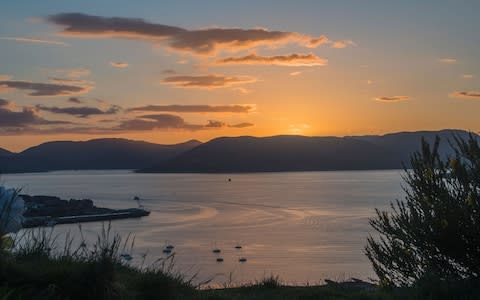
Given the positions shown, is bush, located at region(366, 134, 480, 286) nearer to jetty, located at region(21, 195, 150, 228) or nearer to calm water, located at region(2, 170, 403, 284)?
calm water, located at region(2, 170, 403, 284)

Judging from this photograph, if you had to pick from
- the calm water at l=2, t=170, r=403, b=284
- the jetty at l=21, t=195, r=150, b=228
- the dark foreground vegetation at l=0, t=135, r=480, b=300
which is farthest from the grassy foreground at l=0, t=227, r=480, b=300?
the jetty at l=21, t=195, r=150, b=228

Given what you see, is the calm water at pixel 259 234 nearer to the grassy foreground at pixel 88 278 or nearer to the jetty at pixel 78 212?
the jetty at pixel 78 212

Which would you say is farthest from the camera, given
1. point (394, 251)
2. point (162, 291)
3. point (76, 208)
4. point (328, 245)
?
point (76, 208)

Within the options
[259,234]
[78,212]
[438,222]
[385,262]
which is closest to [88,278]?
[438,222]

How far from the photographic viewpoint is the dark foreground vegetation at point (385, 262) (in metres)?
4.87

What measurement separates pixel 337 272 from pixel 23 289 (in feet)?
106

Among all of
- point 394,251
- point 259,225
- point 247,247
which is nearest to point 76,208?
point 259,225

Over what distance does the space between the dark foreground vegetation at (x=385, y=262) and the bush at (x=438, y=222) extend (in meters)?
0.01

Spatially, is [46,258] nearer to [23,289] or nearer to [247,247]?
[23,289]

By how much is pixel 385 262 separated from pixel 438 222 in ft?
6.11

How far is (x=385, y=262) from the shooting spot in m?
10.8

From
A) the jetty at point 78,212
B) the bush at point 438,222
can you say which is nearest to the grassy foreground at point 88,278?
the bush at point 438,222

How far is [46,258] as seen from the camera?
18.0ft

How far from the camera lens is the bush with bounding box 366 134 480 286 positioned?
29.5 feet
